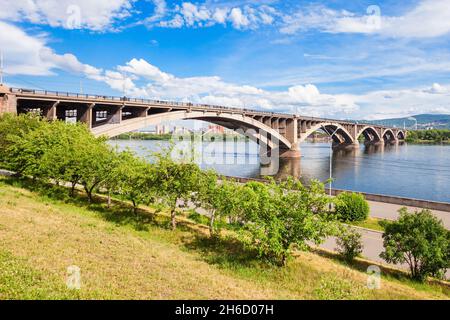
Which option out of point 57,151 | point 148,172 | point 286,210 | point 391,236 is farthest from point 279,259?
point 57,151

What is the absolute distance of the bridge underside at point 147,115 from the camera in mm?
39312

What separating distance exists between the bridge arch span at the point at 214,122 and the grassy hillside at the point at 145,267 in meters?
26.0

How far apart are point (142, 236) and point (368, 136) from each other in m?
155

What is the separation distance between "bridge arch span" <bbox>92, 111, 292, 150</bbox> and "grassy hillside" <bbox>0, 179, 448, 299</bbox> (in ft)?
85.3

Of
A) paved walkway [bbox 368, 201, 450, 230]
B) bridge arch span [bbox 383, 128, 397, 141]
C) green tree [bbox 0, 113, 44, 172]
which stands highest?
bridge arch span [bbox 383, 128, 397, 141]

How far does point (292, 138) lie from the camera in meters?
88.9

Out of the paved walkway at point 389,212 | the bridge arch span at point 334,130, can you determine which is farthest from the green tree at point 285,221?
the bridge arch span at point 334,130

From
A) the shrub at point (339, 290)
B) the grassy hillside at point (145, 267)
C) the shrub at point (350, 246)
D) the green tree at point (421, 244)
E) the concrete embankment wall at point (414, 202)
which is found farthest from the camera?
the concrete embankment wall at point (414, 202)

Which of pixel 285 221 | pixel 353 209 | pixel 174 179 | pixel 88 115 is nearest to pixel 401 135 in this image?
pixel 353 209

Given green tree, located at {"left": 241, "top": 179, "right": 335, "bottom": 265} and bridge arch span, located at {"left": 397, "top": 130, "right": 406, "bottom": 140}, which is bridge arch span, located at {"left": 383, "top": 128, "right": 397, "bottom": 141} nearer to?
bridge arch span, located at {"left": 397, "top": 130, "right": 406, "bottom": 140}

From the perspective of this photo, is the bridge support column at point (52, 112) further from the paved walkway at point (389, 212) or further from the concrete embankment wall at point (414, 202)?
the concrete embankment wall at point (414, 202)

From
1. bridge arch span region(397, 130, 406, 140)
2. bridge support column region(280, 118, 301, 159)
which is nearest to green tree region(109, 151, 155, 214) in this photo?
bridge support column region(280, 118, 301, 159)

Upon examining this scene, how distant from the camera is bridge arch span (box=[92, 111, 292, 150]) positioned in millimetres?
45344
